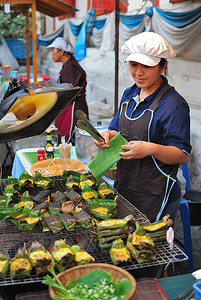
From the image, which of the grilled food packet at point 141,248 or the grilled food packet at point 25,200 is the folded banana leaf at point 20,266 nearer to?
the grilled food packet at point 141,248

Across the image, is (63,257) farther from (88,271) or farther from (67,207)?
(67,207)

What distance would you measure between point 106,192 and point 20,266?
2.97 ft

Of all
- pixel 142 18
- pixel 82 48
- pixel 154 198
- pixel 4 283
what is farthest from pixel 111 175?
pixel 82 48

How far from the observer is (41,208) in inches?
87.1

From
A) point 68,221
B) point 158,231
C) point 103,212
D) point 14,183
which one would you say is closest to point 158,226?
point 158,231

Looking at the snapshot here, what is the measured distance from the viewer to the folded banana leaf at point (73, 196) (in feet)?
7.66

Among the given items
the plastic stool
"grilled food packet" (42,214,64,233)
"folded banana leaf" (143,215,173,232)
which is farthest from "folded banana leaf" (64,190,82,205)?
the plastic stool

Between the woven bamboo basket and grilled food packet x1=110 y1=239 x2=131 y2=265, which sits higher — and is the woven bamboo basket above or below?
above

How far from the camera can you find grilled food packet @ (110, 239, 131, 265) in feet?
5.65

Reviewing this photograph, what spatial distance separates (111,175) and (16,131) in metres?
1.33

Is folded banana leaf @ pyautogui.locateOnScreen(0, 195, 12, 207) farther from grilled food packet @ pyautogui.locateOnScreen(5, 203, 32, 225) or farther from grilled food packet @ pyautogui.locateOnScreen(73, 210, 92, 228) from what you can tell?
grilled food packet @ pyautogui.locateOnScreen(73, 210, 92, 228)

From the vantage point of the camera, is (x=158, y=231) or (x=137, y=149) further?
(x=137, y=149)

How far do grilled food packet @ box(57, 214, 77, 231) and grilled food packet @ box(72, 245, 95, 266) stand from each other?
10.4 inches

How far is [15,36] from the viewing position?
50.5 feet
